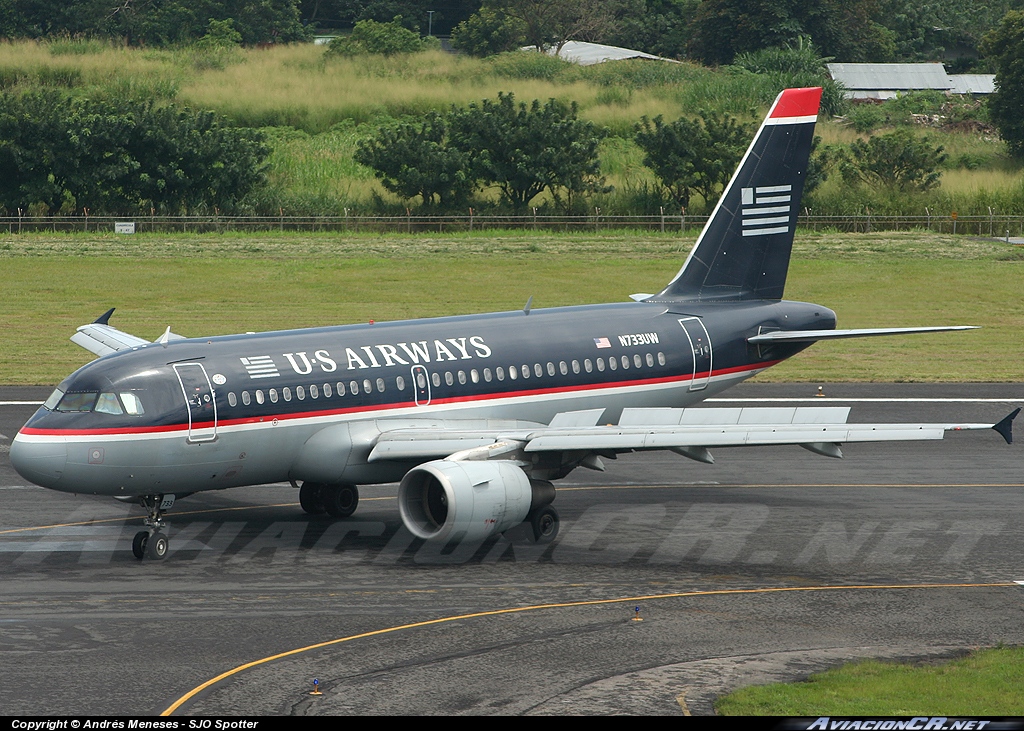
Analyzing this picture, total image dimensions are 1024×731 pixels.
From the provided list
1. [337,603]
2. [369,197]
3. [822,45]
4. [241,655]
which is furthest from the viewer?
[822,45]

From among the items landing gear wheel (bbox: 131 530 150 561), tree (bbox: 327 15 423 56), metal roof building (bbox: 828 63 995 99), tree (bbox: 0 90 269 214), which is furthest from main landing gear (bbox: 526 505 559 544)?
metal roof building (bbox: 828 63 995 99)

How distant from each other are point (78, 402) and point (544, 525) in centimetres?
995

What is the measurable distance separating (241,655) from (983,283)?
216 feet

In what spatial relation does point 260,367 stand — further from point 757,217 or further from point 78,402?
point 757,217

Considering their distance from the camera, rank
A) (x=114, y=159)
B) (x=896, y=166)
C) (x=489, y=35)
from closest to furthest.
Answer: (x=114, y=159) < (x=896, y=166) < (x=489, y=35)

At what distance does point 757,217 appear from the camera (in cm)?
3975

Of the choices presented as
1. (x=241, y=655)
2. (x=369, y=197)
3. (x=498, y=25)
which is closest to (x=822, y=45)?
(x=498, y=25)

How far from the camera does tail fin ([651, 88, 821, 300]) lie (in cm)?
3925

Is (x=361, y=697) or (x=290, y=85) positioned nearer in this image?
(x=361, y=697)

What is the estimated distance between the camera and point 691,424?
30.2 metres

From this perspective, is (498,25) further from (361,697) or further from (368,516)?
(361,697)

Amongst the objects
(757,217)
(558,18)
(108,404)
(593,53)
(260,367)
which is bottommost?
(108,404)

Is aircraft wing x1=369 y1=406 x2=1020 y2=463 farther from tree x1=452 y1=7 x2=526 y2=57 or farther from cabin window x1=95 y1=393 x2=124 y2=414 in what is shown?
tree x1=452 y1=7 x2=526 y2=57

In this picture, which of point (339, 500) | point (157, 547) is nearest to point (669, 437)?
point (339, 500)
